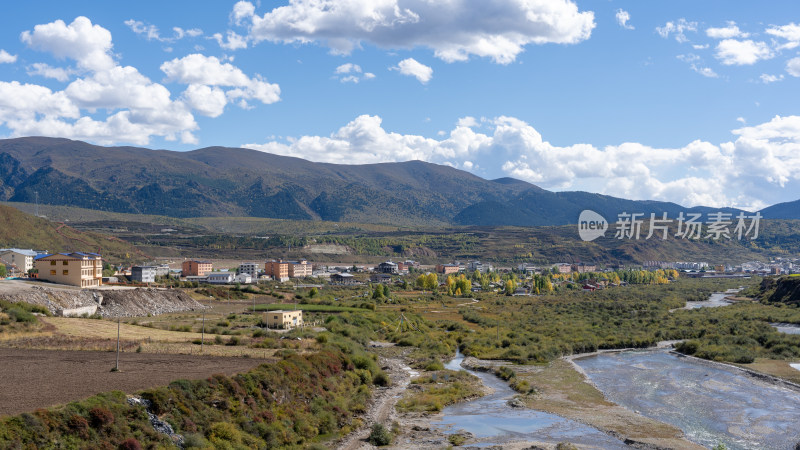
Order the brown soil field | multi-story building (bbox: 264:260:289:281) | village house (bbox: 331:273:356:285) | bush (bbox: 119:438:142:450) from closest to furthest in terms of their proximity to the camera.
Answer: bush (bbox: 119:438:142:450) → the brown soil field → multi-story building (bbox: 264:260:289:281) → village house (bbox: 331:273:356:285)

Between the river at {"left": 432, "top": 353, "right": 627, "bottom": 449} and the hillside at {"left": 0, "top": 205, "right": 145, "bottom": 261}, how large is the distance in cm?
12514

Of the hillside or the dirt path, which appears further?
the hillside

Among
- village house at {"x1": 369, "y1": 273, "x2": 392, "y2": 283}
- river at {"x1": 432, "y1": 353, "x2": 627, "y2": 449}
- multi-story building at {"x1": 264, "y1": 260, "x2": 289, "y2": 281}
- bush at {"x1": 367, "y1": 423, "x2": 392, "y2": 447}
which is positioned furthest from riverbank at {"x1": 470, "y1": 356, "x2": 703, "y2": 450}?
village house at {"x1": 369, "y1": 273, "x2": 392, "y2": 283}

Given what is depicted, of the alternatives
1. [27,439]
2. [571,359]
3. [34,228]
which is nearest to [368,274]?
[34,228]

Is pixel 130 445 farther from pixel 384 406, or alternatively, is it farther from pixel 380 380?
pixel 380 380

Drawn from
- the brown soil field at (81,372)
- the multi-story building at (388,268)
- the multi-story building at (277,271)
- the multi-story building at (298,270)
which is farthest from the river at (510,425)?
the multi-story building at (388,268)

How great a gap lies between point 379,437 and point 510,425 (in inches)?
316

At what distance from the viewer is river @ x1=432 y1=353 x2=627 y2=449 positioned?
107 ft

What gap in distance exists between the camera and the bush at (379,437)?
31066 millimetres

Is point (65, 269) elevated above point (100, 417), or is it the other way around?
point (65, 269)

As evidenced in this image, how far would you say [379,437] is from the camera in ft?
102

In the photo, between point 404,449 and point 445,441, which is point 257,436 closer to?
point 404,449

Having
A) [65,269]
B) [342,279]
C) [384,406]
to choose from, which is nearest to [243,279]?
[342,279]

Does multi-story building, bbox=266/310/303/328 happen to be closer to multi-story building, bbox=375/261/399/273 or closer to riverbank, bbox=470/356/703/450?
riverbank, bbox=470/356/703/450
